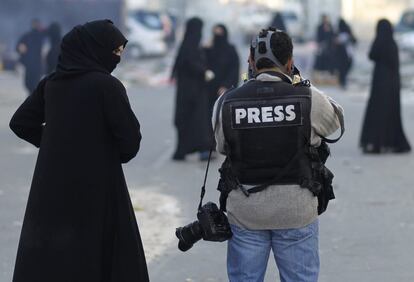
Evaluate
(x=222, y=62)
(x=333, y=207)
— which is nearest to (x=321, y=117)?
(x=333, y=207)

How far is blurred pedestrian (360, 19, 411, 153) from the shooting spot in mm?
11945

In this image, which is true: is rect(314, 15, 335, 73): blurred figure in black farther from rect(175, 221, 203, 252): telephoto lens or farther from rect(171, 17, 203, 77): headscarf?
rect(175, 221, 203, 252): telephoto lens

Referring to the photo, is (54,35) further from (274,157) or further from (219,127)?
(274,157)

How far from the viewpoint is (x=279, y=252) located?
425cm

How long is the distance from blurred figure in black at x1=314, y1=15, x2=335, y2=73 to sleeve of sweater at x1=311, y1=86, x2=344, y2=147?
1835 centimetres

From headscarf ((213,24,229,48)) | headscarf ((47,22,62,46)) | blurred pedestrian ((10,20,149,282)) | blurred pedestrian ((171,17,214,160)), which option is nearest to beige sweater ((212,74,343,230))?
blurred pedestrian ((10,20,149,282))

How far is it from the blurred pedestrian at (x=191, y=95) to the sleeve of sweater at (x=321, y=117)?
724 cm

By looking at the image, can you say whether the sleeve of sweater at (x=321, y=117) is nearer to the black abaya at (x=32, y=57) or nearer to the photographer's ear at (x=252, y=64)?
the photographer's ear at (x=252, y=64)

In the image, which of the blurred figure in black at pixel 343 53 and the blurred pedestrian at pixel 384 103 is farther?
the blurred figure in black at pixel 343 53

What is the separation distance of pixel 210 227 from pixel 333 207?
176 inches

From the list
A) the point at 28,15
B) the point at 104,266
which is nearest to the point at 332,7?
the point at 28,15

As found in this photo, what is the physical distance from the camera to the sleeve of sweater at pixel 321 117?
413 cm

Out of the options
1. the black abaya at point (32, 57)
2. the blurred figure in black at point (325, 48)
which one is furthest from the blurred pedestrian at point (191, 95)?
the blurred figure in black at point (325, 48)

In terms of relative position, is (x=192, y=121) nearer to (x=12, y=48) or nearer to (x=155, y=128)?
(x=155, y=128)
